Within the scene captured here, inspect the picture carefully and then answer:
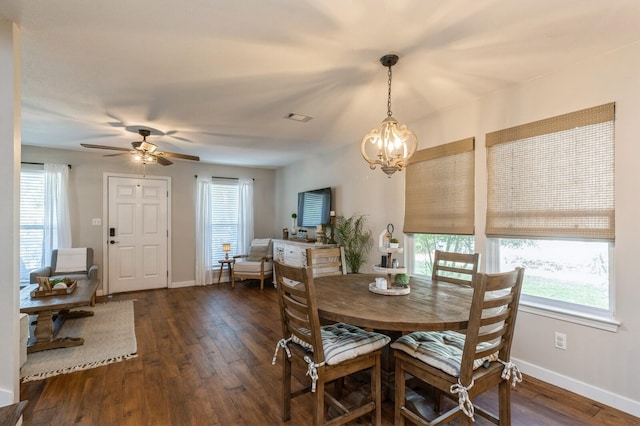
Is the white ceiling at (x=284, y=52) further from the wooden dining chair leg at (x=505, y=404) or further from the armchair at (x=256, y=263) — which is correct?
the armchair at (x=256, y=263)

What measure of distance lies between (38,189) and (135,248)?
1647mm

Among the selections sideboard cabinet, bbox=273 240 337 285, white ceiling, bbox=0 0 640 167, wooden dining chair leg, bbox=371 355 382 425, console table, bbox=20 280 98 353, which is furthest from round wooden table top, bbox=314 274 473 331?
console table, bbox=20 280 98 353

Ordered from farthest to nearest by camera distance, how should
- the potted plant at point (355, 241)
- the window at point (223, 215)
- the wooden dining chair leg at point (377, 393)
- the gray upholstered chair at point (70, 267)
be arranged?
the window at point (223, 215)
the gray upholstered chair at point (70, 267)
the potted plant at point (355, 241)
the wooden dining chair leg at point (377, 393)

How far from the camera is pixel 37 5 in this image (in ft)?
5.42

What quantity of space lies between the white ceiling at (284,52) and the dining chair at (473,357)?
4.86ft

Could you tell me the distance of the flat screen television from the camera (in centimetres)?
504

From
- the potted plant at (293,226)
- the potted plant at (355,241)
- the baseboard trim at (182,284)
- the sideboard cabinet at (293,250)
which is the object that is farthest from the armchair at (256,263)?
the potted plant at (355,241)

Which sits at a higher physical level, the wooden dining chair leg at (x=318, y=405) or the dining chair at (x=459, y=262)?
the dining chair at (x=459, y=262)

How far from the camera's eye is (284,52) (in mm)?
2139

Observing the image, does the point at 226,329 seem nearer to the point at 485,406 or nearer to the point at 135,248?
the point at 485,406

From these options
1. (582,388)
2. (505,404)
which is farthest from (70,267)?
(582,388)

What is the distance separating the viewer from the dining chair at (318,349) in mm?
1674

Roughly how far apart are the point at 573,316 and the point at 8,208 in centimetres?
384

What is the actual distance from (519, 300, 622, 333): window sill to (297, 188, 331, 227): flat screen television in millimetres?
3029
